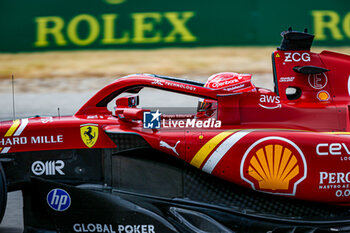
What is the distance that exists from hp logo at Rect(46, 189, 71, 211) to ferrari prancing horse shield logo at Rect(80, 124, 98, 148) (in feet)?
1.43

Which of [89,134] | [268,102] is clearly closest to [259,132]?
[268,102]

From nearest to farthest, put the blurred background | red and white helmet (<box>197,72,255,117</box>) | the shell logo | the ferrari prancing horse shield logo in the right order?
A: the shell logo < the ferrari prancing horse shield logo < red and white helmet (<box>197,72,255,117</box>) < the blurred background

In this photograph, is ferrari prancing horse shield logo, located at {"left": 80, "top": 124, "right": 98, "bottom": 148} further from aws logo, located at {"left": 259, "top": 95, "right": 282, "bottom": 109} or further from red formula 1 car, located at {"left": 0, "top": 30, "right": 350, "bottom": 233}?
aws logo, located at {"left": 259, "top": 95, "right": 282, "bottom": 109}

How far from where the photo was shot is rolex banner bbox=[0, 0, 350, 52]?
11.4 metres

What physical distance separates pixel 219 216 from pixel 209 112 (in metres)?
1.01

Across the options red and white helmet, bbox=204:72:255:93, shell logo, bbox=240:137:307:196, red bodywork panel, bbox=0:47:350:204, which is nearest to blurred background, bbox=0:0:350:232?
red bodywork panel, bbox=0:47:350:204

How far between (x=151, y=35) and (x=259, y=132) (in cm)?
790

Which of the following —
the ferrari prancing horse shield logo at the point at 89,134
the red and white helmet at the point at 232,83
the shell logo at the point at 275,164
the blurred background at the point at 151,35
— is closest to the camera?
the shell logo at the point at 275,164

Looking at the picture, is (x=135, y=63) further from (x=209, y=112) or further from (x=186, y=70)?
(x=209, y=112)

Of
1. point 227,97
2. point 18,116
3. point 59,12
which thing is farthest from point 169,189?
point 59,12

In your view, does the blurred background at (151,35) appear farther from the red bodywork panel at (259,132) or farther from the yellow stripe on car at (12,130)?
the yellow stripe on car at (12,130)

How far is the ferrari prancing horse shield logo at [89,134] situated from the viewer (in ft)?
13.6

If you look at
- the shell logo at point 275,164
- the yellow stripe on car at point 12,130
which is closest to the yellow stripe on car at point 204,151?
the shell logo at point 275,164

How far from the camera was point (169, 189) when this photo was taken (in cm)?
409
